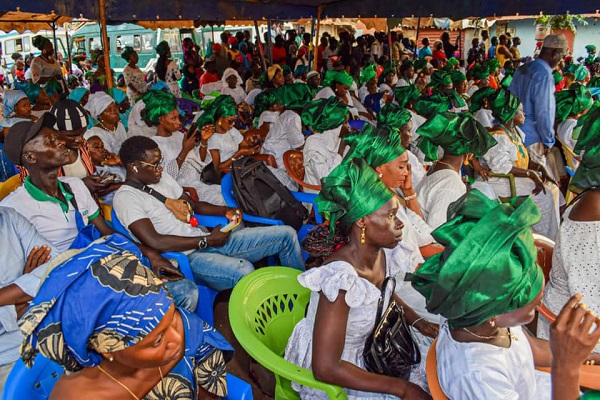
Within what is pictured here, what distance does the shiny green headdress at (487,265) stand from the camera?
1413 millimetres

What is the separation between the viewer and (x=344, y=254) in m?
2.12

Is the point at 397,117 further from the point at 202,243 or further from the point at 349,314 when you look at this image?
the point at 349,314

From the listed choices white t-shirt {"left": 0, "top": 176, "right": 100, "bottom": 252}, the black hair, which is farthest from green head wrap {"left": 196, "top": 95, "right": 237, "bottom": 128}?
white t-shirt {"left": 0, "top": 176, "right": 100, "bottom": 252}

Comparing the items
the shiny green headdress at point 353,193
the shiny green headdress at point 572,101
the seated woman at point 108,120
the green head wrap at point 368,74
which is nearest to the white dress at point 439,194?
the shiny green headdress at point 353,193

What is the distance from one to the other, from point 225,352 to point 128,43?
18367 millimetres

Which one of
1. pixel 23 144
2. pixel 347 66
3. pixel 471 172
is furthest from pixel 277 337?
pixel 347 66

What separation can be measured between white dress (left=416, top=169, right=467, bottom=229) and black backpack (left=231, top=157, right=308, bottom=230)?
3.80 feet

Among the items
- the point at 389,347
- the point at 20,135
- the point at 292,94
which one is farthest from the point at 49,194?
the point at 292,94

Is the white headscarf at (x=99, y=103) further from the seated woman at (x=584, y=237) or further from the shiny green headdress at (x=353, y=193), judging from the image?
the seated woman at (x=584, y=237)

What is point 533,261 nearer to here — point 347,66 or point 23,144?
point 23,144

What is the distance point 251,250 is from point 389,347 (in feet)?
5.84

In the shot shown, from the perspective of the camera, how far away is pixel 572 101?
5.50 metres

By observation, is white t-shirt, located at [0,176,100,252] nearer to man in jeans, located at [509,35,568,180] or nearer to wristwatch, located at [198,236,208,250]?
wristwatch, located at [198,236,208,250]

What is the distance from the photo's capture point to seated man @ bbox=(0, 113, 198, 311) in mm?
2744
